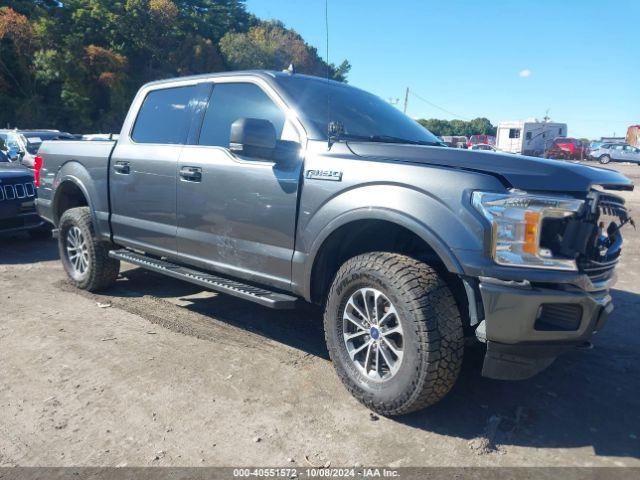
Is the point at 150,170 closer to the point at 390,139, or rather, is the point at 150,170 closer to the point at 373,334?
the point at 390,139

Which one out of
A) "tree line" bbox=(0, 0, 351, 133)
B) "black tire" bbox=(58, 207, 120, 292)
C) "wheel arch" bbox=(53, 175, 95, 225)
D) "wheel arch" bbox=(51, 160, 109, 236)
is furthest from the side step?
"tree line" bbox=(0, 0, 351, 133)

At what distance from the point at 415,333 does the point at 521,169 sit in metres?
1.02

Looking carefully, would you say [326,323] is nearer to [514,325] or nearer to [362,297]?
[362,297]

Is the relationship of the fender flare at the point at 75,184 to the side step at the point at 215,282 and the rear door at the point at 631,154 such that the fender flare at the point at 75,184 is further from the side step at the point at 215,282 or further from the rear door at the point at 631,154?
the rear door at the point at 631,154

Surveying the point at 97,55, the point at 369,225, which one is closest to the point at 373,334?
the point at 369,225

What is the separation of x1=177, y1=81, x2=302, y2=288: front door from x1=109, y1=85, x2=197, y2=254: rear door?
19 cm

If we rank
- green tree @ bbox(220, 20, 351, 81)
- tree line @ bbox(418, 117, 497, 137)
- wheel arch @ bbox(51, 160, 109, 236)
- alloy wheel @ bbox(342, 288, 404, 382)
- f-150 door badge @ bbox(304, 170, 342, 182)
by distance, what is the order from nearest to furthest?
alloy wheel @ bbox(342, 288, 404, 382) < f-150 door badge @ bbox(304, 170, 342, 182) < wheel arch @ bbox(51, 160, 109, 236) < green tree @ bbox(220, 20, 351, 81) < tree line @ bbox(418, 117, 497, 137)

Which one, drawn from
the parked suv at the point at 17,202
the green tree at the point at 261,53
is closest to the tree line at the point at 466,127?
the green tree at the point at 261,53

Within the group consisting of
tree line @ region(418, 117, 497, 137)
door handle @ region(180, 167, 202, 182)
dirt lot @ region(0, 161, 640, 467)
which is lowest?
dirt lot @ region(0, 161, 640, 467)

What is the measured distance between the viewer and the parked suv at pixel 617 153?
Answer: 37.5 meters

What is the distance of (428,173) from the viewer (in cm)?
280

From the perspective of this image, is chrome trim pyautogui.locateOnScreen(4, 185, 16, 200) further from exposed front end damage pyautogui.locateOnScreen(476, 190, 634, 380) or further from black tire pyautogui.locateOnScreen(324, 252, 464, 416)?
exposed front end damage pyautogui.locateOnScreen(476, 190, 634, 380)

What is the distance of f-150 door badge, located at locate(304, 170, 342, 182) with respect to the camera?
316 centimetres

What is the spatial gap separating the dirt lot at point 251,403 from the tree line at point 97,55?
26.6m
